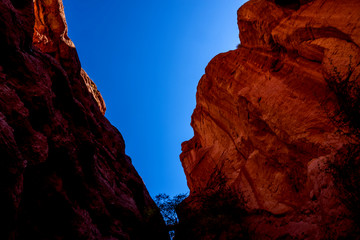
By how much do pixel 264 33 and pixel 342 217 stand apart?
18228 mm

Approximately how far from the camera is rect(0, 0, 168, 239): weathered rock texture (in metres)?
7.46

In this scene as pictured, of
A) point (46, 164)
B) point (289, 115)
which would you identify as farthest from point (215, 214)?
point (46, 164)

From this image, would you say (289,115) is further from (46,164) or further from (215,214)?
(46,164)

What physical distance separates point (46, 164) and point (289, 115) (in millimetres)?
18041

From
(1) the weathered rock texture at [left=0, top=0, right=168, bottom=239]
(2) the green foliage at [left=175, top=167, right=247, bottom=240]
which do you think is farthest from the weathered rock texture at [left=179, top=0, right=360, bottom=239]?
(1) the weathered rock texture at [left=0, top=0, right=168, bottom=239]

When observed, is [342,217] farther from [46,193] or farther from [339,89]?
[46,193]

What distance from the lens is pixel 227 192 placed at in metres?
21.6

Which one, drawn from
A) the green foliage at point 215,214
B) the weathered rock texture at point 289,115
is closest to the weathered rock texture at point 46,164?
the green foliage at point 215,214

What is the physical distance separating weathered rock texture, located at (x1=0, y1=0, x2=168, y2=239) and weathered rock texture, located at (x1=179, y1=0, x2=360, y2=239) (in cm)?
1011

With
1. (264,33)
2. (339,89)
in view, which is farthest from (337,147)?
(264,33)

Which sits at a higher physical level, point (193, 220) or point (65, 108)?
point (65, 108)

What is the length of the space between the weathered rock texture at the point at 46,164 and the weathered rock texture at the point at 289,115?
10.1 m

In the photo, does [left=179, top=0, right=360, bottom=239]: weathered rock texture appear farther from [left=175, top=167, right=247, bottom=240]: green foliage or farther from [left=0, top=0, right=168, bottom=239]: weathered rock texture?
[left=0, top=0, right=168, bottom=239]: weathered rock texture

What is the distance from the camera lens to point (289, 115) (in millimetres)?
16422
